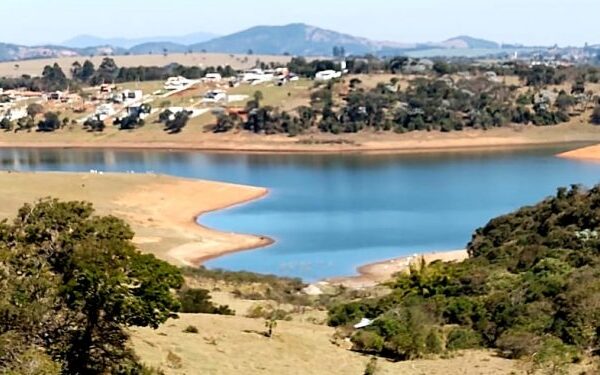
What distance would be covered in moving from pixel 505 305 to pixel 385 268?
18.3 m

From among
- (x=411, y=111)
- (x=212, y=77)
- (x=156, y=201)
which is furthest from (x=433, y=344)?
(x=212, y=77)

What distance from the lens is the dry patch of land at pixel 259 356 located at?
44.9 ft

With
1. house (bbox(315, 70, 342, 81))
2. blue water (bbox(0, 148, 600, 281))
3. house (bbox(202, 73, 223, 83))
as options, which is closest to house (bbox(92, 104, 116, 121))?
blue water (bbox(0, 148, 600, 281))

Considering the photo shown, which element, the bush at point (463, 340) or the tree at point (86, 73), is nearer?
the bush at point (463, 340)

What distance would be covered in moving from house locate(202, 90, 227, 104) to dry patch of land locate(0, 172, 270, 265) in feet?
161

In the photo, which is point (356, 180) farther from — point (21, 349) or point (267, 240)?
point (21, 349)

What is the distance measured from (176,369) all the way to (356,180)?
5151cm

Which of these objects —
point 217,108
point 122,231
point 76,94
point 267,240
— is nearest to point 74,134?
point 217,108

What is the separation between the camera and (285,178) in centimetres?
6662

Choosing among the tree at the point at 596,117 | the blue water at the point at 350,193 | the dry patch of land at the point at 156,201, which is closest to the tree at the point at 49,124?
the blue water at the point at 350,193

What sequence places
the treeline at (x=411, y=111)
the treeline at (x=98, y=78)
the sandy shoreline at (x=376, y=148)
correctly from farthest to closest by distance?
the treeline at (x=98, y=78) < the treeline at (x=411, y=111) < the sandy shoreline at (x=376, y=148)

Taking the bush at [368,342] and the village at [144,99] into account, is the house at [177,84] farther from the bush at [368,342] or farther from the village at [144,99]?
the bush at [368,342]

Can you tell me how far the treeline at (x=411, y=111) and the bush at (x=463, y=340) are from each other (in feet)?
253

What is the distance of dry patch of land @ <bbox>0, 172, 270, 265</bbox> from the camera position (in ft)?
132
